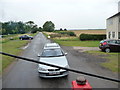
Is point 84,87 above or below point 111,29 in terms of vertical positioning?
below

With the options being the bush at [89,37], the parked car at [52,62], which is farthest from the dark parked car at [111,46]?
the bush at [89,37]

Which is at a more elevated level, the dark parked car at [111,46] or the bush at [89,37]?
the bush at [89,37]

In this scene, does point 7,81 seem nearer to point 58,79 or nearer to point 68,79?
point 58,79

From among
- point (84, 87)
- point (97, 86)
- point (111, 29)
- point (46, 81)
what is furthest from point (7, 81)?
point (111, 29)

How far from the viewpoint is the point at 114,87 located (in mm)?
5625

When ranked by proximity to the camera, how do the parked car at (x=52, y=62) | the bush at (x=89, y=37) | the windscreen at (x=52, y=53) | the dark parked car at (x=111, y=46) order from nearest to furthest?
the parked car at (x=52, y=62) < the windscreen at (x=52, y=53) < the dark parked car at (x=111, y=46) < the bush at (x=89, y=37)

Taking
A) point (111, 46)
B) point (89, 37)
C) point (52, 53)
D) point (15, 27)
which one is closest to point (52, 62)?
point (52, 53)

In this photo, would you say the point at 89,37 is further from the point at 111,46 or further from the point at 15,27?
the point at 15,27

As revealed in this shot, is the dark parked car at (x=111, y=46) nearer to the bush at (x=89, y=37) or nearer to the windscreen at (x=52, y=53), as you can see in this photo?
the windscreen at (x=52, y=53)

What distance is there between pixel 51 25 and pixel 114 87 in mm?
109569

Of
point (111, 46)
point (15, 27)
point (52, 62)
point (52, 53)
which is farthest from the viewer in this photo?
point (15, 27)

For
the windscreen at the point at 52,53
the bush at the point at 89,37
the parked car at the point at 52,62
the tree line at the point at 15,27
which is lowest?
the parked car at the point at 52,62

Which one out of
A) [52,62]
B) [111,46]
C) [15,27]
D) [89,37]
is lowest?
[52,62]

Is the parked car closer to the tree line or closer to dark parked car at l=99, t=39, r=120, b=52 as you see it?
the tree line
